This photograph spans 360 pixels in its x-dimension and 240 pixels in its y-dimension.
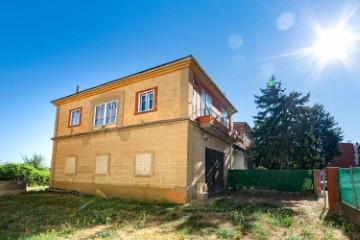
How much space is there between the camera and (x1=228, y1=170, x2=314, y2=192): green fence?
607 inches

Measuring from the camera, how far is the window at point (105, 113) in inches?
591

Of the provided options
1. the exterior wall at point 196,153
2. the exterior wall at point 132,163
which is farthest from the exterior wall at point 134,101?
the exterior wall at point 196,153

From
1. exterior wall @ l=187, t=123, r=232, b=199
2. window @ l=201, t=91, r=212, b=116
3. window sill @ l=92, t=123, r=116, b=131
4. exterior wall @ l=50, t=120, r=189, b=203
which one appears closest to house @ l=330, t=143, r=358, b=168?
window @ l=201, t=91, r=212, b=116

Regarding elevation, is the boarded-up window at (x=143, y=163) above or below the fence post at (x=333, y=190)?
above

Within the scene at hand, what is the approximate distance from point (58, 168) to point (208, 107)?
40.2 ft

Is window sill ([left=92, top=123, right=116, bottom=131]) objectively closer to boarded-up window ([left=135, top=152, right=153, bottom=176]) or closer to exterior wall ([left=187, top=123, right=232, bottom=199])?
boarded-up window ([left=135, top=152, right=153, bottom=176])

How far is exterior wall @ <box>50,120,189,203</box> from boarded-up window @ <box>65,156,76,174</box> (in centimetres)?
30

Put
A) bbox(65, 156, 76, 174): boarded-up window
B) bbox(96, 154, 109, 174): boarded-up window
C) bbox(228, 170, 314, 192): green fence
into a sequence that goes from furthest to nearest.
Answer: bbox(65, 156, 76, 174): boarded-up window → bbox(228, 170, 314, 192): green fence → bbox(96, 154, 109, 174): boarded-up window

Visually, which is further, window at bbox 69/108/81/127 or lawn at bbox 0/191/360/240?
window at bbox 69/108/81/127

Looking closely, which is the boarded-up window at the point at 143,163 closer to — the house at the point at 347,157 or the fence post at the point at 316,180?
the fence post at the point at 316,180

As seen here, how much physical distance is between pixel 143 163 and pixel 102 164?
11.4ft

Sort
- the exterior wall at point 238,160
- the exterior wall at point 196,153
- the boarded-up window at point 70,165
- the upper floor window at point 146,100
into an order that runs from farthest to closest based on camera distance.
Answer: the exterior wall at point 238,160
the boarded-up window at point 70,165
the upper floor window at point 146,100
the exterior wall at point 196,153

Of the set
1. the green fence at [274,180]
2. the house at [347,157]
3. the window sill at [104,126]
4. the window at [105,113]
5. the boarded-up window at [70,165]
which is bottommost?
the green fence at [274,180]

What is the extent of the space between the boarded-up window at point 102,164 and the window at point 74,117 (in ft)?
13.1
